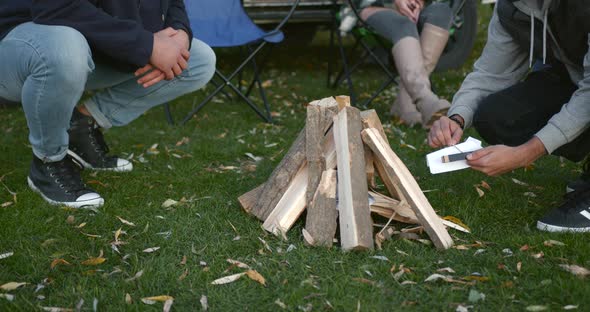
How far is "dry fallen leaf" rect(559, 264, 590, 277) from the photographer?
2121 millimetres

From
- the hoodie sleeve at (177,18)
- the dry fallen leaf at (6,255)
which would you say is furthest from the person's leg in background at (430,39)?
the dry fallen leaf at (6,255)

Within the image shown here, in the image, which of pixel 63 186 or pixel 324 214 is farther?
pixel 63 186

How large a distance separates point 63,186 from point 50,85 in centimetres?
46

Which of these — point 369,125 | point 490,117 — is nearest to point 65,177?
point 369,125

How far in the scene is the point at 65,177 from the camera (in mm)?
2848

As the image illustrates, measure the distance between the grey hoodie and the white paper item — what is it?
226 mm

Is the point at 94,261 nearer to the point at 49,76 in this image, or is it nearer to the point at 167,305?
the point at 167,305

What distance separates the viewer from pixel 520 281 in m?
2.11

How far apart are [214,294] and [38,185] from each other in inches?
47.9

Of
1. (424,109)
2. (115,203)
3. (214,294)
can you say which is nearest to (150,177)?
(115,203)

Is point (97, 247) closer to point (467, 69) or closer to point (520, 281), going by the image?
point (520, 281)

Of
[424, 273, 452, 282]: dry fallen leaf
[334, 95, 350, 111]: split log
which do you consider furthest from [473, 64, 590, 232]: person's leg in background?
[424, 273, 452, 282]: dry fallen leaf

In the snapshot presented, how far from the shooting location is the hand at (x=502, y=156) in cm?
222

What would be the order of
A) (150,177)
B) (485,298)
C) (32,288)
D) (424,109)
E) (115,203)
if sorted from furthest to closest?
(424,109), (150,177), (115,203), (32,288), (485,298)
